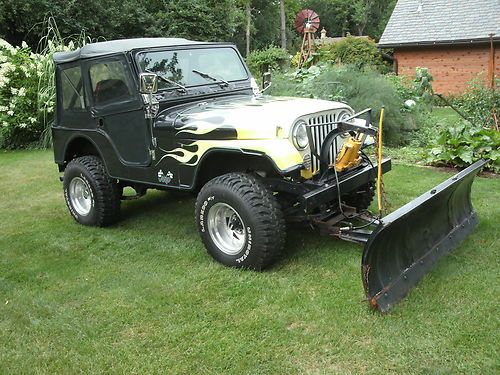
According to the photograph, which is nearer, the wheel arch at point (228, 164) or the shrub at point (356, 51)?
the wheel arch at point (228, 164)

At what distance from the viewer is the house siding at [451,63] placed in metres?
18.0

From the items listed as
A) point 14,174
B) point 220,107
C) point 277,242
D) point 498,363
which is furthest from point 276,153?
point 14,174

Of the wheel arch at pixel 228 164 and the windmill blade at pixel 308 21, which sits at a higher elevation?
the windmill blade at pixel 308 21

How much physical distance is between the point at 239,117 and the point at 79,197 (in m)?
2.52

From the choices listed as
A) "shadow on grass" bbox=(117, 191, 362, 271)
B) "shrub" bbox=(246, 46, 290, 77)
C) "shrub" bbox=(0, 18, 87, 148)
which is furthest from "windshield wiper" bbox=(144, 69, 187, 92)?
"shrub" bbox=(246, 46, 290, 77)

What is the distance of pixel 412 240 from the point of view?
4.00 metres

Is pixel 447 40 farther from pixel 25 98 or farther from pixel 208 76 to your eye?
pixel 208 76

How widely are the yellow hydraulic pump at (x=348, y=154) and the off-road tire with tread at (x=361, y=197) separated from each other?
859 millimetres

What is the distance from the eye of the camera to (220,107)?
4.76 m

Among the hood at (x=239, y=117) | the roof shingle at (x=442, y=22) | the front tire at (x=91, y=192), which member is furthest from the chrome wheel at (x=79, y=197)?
the roof shingle at (x=442, y=22)

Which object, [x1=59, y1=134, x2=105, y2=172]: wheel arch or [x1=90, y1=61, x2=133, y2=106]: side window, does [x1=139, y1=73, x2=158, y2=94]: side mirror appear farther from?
[x1=59, y1=134, x2=105, y2=172]: wheel arch

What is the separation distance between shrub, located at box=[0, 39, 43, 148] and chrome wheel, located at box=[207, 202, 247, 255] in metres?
7.80

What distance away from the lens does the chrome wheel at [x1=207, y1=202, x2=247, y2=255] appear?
4.41 metres

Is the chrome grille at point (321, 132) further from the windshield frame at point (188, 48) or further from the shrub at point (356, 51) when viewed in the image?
the shrub at point (356, 51)
